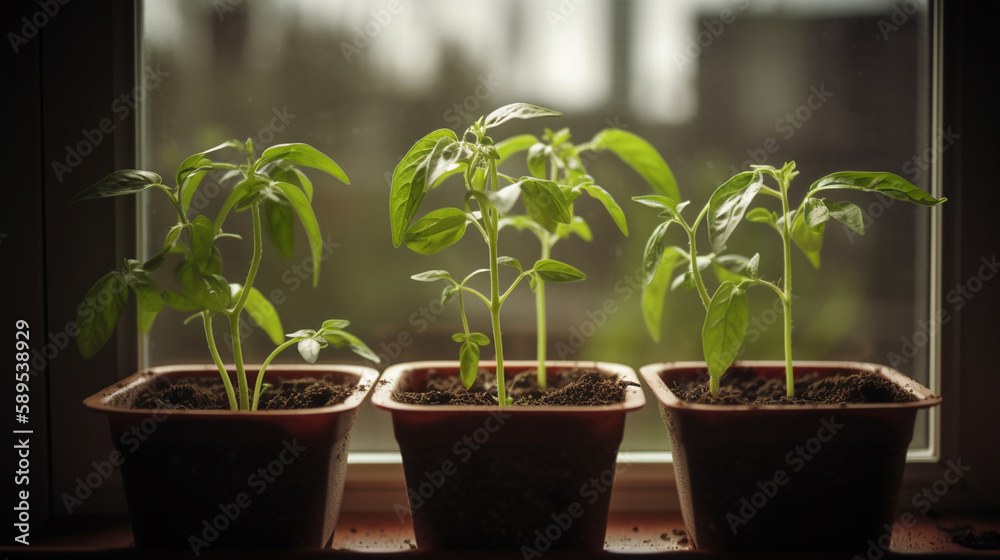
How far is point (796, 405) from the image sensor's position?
0.77 metres

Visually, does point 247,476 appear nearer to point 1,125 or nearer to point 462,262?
point 462,262

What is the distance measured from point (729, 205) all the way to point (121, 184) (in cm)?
77

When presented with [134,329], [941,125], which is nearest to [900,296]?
[941,125]

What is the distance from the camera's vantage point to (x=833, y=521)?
30.8 inches

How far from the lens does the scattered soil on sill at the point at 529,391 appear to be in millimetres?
849

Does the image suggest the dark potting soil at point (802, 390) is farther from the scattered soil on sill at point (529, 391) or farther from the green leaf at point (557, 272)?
the green leaf at point (557, 272)

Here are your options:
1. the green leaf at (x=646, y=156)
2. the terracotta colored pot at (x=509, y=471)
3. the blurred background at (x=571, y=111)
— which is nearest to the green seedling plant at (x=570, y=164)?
the green leaf at (x=646, y=156)

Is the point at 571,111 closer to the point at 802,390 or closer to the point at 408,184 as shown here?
the point at 408,184

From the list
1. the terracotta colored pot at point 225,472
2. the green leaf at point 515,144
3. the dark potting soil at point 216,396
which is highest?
the green leaf at point 515,144

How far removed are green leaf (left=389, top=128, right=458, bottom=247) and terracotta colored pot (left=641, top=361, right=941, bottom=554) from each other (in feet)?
1.31

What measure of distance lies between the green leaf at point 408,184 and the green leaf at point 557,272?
0.18m

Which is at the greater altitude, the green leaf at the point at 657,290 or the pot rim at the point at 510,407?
the green leaf at the point at 657,290

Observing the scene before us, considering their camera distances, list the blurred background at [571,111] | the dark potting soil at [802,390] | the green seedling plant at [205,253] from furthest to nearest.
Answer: the blurred background at [571,111] < the dark potting soil at [802,390] < the green seedling plant at [205,253]

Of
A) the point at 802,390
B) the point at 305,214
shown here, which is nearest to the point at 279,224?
the point at 305,214
